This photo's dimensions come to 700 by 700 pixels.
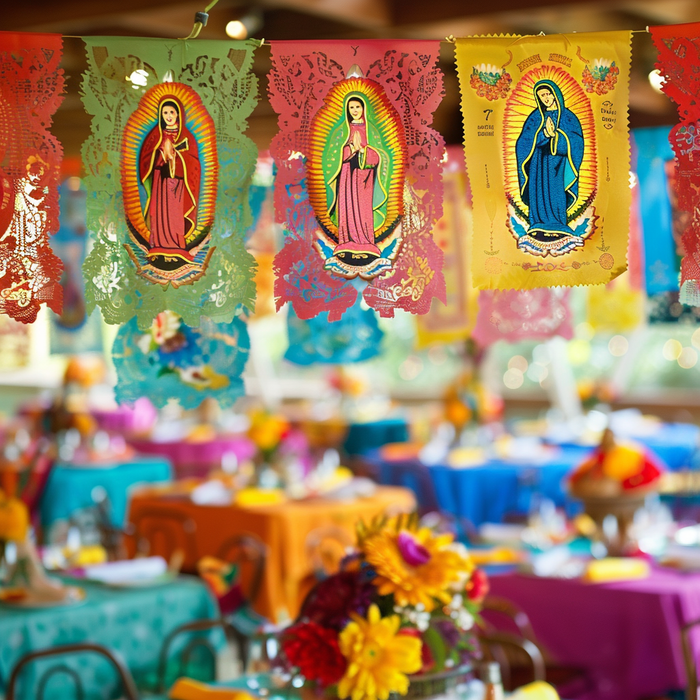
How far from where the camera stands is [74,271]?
187 inches

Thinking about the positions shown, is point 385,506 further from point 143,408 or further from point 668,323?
point 143,408

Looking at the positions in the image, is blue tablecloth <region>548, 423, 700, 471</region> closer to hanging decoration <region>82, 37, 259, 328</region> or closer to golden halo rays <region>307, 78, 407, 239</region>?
golden halo rays <region>307, 78, 407, 239</region>

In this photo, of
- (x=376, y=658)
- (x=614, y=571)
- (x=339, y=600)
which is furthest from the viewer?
(x=614, y=571)

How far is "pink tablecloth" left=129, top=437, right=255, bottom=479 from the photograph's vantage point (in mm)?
7590

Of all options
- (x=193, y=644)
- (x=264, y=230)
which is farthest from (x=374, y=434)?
A: (x=193, y=644)

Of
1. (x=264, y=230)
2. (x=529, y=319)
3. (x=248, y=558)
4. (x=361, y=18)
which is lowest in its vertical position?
(x=248, y=558)

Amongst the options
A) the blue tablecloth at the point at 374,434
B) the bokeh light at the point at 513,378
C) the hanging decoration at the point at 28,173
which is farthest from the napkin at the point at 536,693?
the bokeh light at the point at 513,378

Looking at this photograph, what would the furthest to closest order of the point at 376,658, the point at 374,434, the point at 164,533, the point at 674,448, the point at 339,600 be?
the point at 374,434
the point at 674,448
the point at 164,533
the point at 339,600
the point at 376,658

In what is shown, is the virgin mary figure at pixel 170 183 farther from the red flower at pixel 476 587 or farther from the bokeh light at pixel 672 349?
the bokeh light at pixel 672 349

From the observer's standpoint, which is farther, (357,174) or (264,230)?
(264,230)

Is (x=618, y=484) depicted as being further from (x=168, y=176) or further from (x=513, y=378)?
(x=513, y=378)

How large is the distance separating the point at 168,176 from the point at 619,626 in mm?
2139

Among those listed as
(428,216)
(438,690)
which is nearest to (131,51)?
(428,216)

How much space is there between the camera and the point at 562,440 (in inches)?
276
